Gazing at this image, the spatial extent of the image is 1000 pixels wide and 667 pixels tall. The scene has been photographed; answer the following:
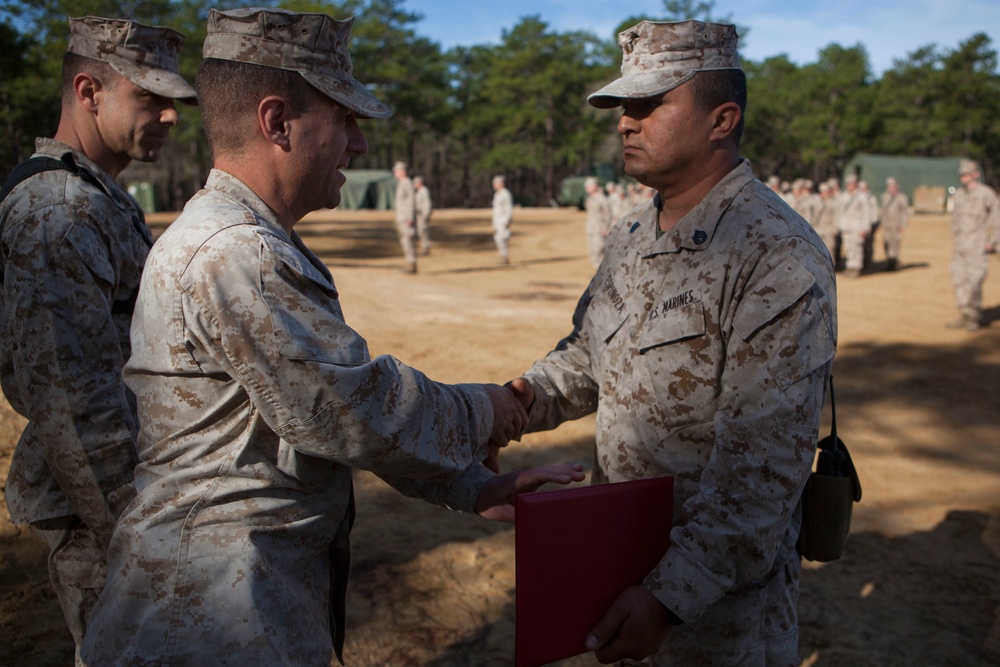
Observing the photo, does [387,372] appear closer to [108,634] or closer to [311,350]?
[311,350]

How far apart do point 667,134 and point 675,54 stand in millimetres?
224

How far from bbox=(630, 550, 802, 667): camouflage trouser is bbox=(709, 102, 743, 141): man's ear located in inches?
48.7

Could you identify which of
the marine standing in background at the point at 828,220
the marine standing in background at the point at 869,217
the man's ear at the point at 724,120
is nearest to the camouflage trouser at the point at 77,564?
the man's ear at the point at 724,120

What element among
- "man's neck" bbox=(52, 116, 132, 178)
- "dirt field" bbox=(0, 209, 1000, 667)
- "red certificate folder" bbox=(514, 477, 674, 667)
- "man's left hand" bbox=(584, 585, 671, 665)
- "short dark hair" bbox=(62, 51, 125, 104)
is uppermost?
"short dark hair" bbox=(62, 51, 125, 104)

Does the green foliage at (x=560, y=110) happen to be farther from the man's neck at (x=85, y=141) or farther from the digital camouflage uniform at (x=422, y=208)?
the man's neck at (x=85, y=141)

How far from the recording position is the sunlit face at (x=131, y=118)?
3.01 metres

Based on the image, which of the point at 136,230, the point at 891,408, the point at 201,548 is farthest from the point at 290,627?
the point at 891,408

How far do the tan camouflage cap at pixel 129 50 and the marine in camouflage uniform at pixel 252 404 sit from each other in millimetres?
1170

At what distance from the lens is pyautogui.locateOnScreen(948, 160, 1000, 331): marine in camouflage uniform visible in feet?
40.0

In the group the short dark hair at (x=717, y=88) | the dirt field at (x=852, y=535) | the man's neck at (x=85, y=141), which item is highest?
the short dark hair at (x=717, y=88)

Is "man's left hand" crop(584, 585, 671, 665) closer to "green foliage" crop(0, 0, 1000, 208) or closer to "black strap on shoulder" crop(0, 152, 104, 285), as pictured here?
"black strap on shoulder" crop(0, 152, 104, 285)

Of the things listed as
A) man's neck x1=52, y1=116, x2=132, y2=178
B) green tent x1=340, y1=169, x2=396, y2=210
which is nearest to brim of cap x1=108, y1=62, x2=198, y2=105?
man's neck x1=52, y1=116, x2=132, y2=178

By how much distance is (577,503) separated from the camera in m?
1.98

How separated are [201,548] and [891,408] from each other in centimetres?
808
